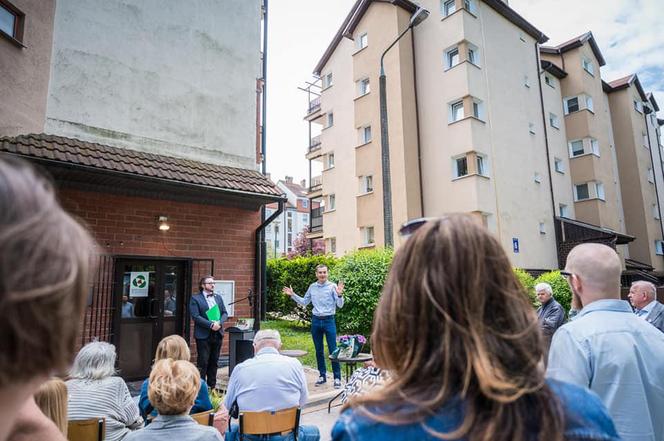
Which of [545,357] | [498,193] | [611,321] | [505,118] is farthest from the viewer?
[505,118]

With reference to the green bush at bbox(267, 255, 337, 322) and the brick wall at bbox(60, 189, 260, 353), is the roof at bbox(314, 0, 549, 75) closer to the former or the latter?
the green bush at bbox(267, 255, 337, 322)

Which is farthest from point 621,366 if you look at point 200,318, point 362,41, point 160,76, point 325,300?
point 362,41

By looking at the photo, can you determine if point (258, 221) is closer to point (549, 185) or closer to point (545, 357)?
point (545, 357)

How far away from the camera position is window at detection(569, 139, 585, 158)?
23.6 metres

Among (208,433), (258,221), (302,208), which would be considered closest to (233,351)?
(258,221)

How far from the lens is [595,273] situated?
8.33ft

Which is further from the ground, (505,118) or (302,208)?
(302,208)

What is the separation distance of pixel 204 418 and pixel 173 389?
31.6 inches

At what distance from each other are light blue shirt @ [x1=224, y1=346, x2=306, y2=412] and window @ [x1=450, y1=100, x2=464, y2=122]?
16.4 m

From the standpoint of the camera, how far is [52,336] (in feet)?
2.43

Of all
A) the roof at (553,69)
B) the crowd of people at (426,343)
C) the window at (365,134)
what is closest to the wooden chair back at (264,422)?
the crowd of people at (426,343)

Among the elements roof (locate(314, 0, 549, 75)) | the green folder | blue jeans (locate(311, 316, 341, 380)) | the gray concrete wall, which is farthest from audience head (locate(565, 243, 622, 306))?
roof (locate(314, 0, 549, 75))

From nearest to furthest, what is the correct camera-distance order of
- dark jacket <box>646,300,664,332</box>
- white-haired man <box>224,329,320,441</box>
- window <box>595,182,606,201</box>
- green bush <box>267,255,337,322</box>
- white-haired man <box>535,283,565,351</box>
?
white-haired man <box>224,329,320,441</box>, dark jacket <box>646,300,664,332</box>, white-haired man <box>535,283,565,351</box>, green bush <box>267,255,337,322</box>, window <box>595,182,606,201</box>

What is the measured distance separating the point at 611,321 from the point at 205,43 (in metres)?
10.9
